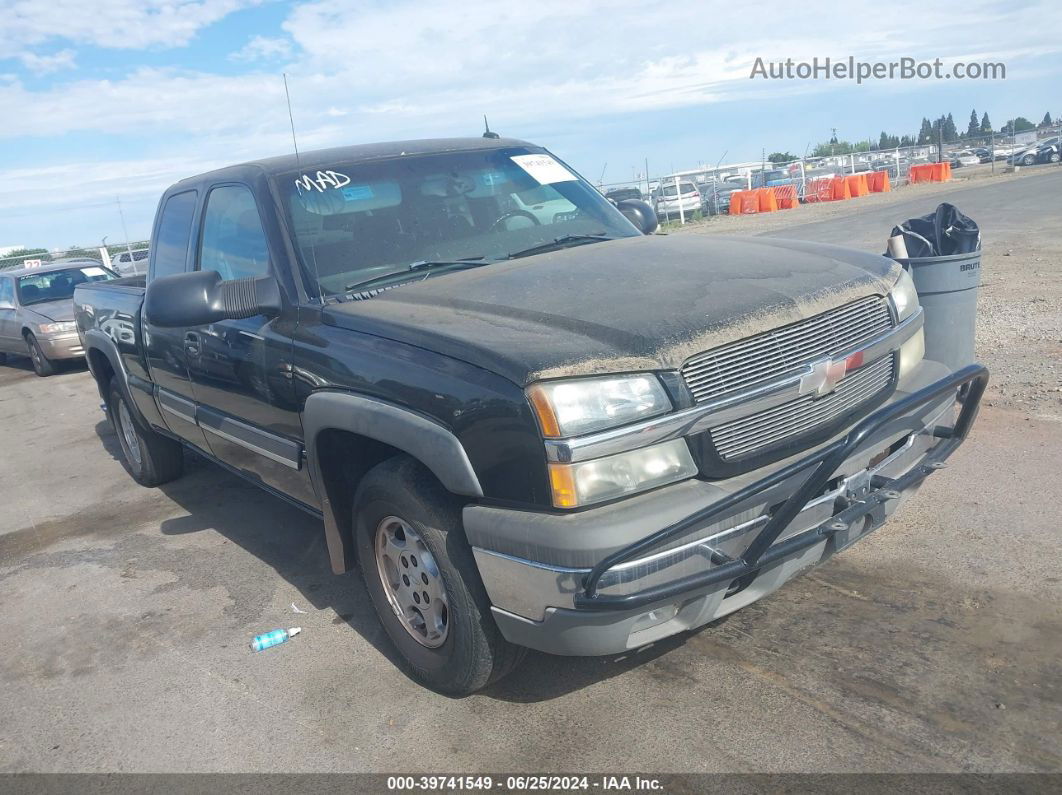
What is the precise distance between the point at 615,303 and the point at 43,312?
490 inches

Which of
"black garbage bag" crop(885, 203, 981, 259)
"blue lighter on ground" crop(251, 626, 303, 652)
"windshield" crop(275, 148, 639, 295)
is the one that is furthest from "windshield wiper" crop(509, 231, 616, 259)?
"black garbage bag" crop(885, 203, 981, 259)

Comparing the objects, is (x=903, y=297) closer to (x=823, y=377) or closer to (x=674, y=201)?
(x=823, y=377)

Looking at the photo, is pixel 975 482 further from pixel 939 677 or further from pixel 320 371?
pixel 320 371

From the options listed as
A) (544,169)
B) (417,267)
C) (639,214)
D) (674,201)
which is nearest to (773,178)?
(674,201)

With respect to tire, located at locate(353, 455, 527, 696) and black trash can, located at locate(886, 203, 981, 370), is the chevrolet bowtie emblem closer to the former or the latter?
tire, located at locate(353, 455, 527, 696)

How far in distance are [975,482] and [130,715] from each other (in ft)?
13.7

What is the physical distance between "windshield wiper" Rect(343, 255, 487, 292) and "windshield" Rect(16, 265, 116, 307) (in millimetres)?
11527

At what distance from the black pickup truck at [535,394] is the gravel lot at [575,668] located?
32 centimetres

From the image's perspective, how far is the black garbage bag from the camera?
590cm

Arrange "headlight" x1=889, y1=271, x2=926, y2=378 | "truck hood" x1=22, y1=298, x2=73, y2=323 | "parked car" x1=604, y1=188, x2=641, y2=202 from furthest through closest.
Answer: "truck hood" x1=22, y1=298, x2=73, y2=323
"parked car" x1=604, y1=188, x2=641, y2=202
"headlight" x1=889, y1=271, x2=926, y2=378

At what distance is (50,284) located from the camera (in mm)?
13969

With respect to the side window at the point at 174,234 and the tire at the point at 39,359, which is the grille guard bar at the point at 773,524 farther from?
the tire at the point at 39,359

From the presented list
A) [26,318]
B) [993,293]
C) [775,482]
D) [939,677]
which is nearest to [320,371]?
[775,482]

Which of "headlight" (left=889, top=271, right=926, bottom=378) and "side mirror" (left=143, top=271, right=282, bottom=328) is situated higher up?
"side mirror" (left=143, top=271, right=282, bottom=328)
